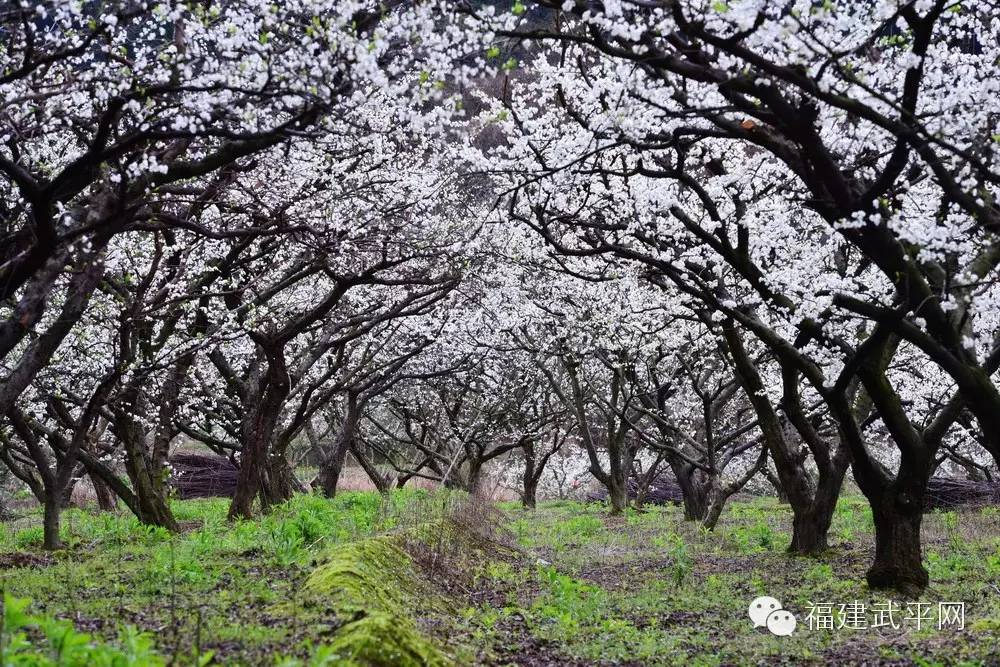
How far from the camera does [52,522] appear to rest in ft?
42.9

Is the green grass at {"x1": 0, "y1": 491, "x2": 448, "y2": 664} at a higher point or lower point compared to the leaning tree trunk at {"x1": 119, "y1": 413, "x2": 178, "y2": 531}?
lower

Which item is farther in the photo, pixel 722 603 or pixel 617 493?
pixel 617 493

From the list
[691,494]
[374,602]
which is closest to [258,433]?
[374,602]

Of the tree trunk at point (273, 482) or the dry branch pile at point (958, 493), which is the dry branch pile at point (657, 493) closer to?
the dry branch pile at point (958, 493)

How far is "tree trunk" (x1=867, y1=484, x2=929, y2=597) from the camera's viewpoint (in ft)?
31.9

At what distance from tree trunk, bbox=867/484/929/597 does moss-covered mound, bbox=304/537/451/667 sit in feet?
17.2

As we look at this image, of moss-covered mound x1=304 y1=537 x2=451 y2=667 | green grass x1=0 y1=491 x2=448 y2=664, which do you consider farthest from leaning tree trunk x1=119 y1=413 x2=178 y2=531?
moss-covered mound x1=304 y1=537 x2=451 y2=667

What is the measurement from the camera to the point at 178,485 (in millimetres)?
33375

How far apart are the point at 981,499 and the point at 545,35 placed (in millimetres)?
21186

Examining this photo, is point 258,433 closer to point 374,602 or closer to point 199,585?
point 199,585

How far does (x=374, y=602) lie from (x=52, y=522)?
8.92 metres

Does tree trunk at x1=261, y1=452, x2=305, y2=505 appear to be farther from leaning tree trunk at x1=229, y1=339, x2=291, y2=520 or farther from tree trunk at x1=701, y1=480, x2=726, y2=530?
tree trunk at x1=701, y1=480, x2=726, y2=530

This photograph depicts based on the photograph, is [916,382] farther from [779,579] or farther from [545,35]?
[545,35]

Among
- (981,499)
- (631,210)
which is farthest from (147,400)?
(981,499)
